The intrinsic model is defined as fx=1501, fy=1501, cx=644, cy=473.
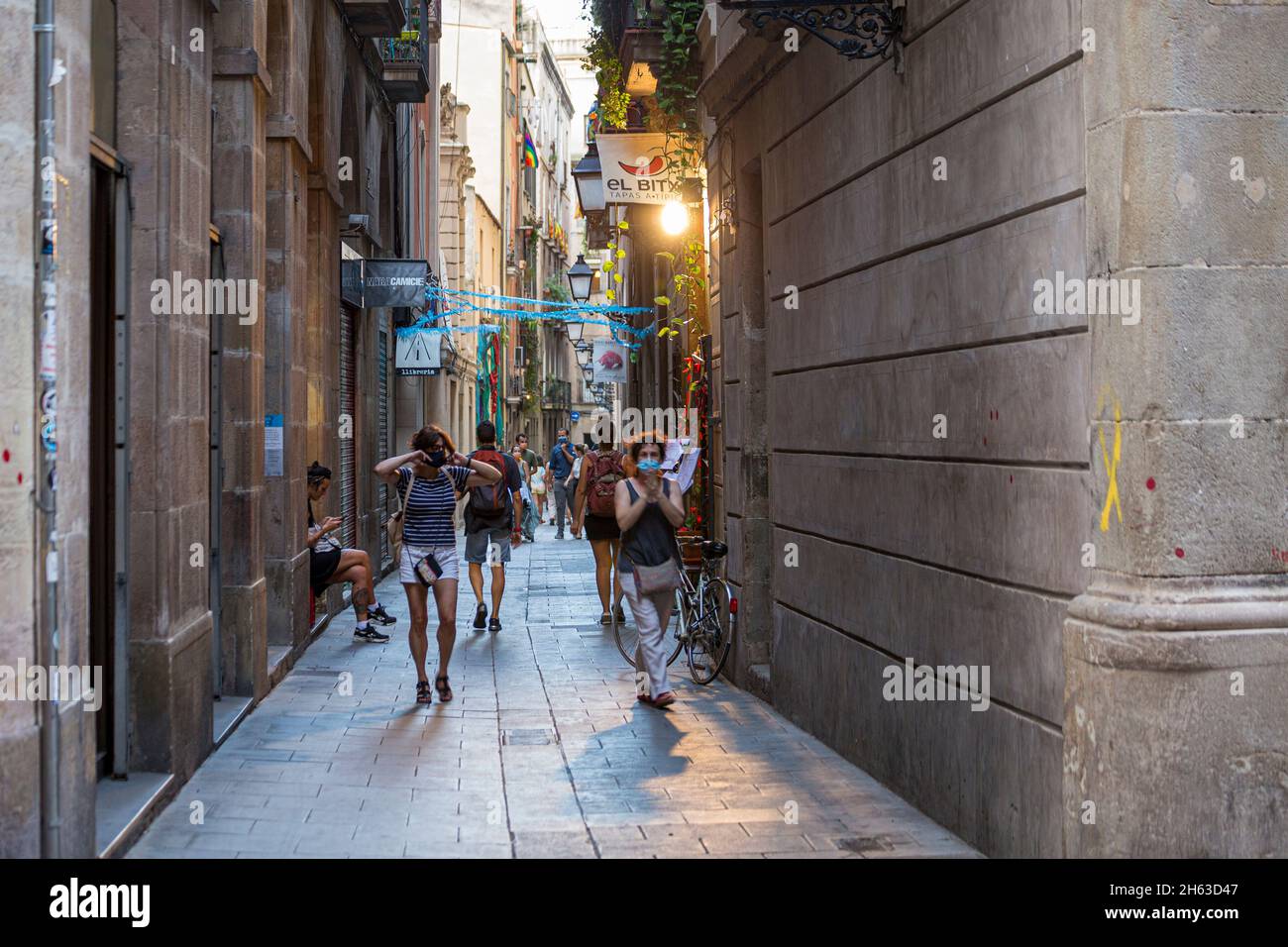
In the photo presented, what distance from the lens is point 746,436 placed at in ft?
36.8

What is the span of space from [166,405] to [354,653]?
565 centimetres

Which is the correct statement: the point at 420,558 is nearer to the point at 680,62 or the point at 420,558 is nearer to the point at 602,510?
the point at 602,510

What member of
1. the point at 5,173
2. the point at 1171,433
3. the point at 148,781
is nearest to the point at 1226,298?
the point at 1171,433

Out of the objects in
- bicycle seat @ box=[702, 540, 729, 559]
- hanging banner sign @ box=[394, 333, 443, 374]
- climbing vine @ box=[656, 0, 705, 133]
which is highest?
climbing vine @ box=[656, 0, 705, 133]

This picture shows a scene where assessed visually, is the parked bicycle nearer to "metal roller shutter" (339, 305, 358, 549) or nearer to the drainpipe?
"metal roller shutter" (339, 305, 358, 549)

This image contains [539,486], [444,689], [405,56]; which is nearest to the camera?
[444,689]

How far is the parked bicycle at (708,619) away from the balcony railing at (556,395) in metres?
48.3

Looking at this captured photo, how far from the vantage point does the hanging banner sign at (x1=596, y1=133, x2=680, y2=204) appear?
1558 centimetres

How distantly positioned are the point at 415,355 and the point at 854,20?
635 inches

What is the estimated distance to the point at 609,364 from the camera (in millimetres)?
29281

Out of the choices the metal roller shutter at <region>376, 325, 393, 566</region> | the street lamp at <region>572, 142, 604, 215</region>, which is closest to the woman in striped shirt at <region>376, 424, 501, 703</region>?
the metal roller shutter at <region>376, 325, 393, 566</region>

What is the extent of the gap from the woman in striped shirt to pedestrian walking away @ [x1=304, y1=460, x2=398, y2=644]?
239 cm

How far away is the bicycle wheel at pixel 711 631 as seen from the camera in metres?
11.3

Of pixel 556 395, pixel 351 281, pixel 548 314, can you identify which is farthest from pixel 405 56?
pixel 556 395
